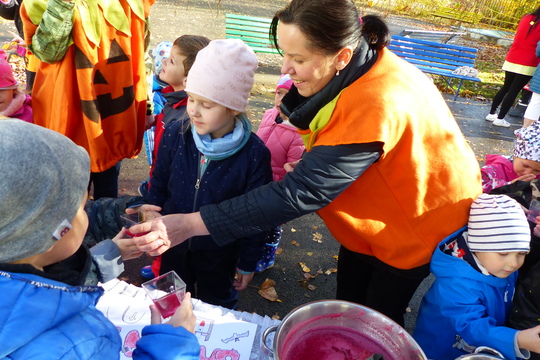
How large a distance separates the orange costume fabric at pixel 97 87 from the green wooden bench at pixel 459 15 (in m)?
16.2

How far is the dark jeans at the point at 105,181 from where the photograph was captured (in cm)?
306

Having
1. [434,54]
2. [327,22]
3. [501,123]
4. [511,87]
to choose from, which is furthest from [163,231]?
[434,54]

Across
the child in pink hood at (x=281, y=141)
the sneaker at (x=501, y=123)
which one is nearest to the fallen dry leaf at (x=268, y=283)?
the child in pink hood at (x=281, y=141)

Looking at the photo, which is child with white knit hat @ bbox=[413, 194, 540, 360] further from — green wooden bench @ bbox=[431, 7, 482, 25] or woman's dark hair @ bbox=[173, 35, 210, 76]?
green wooden bench @ bbox=[431, 7, 482, 25]

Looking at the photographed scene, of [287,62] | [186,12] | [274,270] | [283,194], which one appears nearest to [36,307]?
[283,194]

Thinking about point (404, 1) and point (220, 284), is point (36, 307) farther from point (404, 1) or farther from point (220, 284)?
point (404, 1)

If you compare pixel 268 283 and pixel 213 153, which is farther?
pixel 268 283

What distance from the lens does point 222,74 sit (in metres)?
1.92

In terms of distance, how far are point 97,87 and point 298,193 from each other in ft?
5.84

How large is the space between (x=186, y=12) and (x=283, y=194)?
34.6 feet

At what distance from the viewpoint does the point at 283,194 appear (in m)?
1.51

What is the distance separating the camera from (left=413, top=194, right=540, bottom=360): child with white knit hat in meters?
1.54

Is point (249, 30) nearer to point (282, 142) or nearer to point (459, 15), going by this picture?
point (282, 142)

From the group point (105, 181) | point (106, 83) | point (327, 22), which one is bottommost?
point (105, 181)
